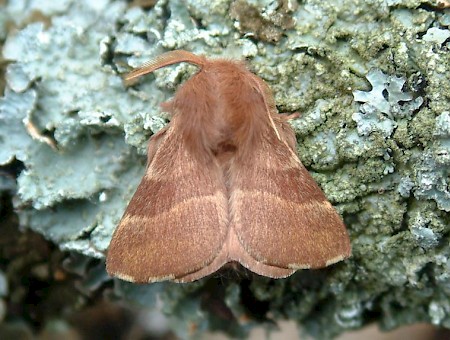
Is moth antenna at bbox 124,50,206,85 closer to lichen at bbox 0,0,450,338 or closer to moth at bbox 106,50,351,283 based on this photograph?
moth at bbox 106,50,351,283

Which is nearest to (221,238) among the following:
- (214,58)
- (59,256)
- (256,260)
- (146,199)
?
(256,260)

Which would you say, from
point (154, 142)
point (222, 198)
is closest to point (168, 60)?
point (154, 142)

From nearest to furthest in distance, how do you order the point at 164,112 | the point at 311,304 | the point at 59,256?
the point at 164,112 → the point at 311,304 → the point at 59,256

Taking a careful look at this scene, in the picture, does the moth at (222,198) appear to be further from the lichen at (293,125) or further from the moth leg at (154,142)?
the lichen at (293,125)

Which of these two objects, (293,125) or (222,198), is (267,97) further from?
(222,198)

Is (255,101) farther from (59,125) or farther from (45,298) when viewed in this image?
(45,298)

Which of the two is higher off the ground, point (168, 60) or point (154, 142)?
point (168, 60)

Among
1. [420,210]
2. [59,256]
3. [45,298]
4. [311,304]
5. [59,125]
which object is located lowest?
[45,298]
